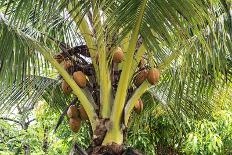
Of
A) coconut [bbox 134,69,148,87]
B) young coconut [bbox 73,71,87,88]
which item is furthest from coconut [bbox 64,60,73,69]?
coconut [bbox 134,69,148,87]

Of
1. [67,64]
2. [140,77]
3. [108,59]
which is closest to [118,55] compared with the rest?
[108,59]

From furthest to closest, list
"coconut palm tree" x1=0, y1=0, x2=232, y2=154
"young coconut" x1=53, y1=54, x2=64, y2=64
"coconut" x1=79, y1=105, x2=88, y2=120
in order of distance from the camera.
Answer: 1. "young coconut" x1=53, y1=54, x2=64, y2=64
2. "coconut" x1=79, y1=105, x2=88, y2=120
3. "coconut palm tree" x1=0, y1=0, x2=232, y2=154

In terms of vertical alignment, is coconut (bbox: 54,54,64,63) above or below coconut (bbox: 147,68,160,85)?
above

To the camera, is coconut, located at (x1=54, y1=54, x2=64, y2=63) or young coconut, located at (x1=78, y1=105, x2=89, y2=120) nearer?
young coconut, located at (x1=78, y1=105, x2=89, y2=120)

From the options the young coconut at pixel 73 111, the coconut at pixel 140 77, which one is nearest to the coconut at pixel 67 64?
the young coconut at pixel 73 111

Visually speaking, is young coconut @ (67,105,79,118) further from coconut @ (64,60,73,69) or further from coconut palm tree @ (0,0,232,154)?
coconut @ (64,60,73,69)

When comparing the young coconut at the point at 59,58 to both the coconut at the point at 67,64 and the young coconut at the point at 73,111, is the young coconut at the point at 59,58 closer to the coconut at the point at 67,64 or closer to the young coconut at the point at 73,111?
the coconut at the point at 67,64

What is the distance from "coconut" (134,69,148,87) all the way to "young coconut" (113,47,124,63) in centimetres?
19

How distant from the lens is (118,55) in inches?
123

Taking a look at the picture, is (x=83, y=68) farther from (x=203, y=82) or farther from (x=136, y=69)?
(x=203, y=82)

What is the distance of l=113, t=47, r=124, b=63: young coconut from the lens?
3.13 m

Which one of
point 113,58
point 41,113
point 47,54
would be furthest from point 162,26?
point 41,113

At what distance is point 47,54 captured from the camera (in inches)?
123

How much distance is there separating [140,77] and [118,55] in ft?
0.80
